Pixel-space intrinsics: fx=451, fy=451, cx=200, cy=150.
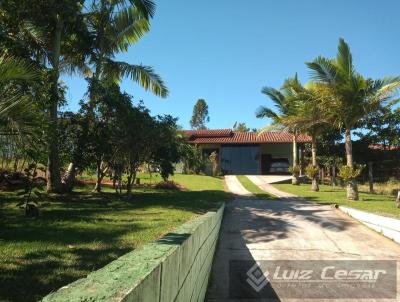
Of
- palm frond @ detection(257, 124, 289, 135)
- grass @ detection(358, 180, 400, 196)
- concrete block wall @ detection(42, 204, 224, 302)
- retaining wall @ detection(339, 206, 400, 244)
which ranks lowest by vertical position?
retaining wall @ detection(339, 206, 400, 244)

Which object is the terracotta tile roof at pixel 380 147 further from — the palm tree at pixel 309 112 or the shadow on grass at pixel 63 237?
the shadow on grass at pixel 63 237

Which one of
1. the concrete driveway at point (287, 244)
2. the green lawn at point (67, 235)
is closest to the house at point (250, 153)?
the concrete driveway at point (287, 244)

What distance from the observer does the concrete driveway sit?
23.3 ft

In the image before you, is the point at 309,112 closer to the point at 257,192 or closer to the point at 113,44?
the point at 257,192

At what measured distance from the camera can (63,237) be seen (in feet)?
24.7

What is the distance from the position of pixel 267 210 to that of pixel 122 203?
4.60 meters

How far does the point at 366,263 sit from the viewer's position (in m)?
8.76

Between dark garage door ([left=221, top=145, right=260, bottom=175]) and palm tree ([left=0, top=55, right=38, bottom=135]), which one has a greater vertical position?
dark garage door ([left=221, top=145, right=260, bottom=175])

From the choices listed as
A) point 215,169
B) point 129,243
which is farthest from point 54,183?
point 215,169

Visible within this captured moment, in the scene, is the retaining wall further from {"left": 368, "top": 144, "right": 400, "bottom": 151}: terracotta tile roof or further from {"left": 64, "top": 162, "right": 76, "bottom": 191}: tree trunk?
{"left": 368, "top": 144, "right": 400, "bottom": 151}: terracotta tile roof

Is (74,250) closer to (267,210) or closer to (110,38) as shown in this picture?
(267,210)

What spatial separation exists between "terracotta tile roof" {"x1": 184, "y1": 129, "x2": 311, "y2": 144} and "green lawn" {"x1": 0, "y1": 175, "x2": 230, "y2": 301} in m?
24.3
